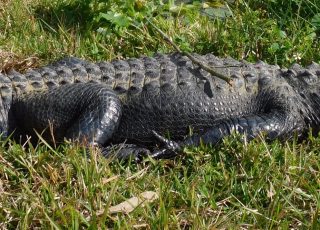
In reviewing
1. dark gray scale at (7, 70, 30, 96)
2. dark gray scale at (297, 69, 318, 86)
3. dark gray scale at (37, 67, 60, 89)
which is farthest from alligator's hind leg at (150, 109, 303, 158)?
dark gray scale at (7, 70, 30, 96)

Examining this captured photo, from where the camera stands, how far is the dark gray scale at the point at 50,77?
14.3 ft

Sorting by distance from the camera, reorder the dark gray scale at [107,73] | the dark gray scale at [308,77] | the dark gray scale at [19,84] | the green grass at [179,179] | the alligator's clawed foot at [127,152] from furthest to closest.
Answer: the dark gray scale at [308,77]
the dark gray scale at [107,73]
the dark gray scale at [19,84]
the alligator's clawed foot at [127,152]
the green grass at [179,179]

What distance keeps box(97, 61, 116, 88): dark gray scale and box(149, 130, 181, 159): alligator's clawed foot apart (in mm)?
503

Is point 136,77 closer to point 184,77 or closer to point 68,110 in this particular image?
point 184,77

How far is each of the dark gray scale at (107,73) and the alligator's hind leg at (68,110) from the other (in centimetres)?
10

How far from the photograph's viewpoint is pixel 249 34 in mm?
5492

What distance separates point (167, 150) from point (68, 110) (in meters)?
0.66

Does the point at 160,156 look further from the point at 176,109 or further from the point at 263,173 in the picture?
the point at 263,173

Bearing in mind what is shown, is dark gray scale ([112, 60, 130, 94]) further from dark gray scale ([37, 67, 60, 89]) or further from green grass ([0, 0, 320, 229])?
green grass ([0, 0, 320, 229])

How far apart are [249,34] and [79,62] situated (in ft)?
4.79

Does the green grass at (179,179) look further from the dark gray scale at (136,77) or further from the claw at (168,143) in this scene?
the dark gray scale at (136,77)

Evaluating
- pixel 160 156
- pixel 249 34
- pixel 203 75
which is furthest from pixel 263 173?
pixel 249 34

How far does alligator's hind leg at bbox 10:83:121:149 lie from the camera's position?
4.18 metres

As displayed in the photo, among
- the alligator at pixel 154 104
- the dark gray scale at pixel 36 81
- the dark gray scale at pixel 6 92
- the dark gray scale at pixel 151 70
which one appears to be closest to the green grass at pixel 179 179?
the alligator at pixel 154 104
